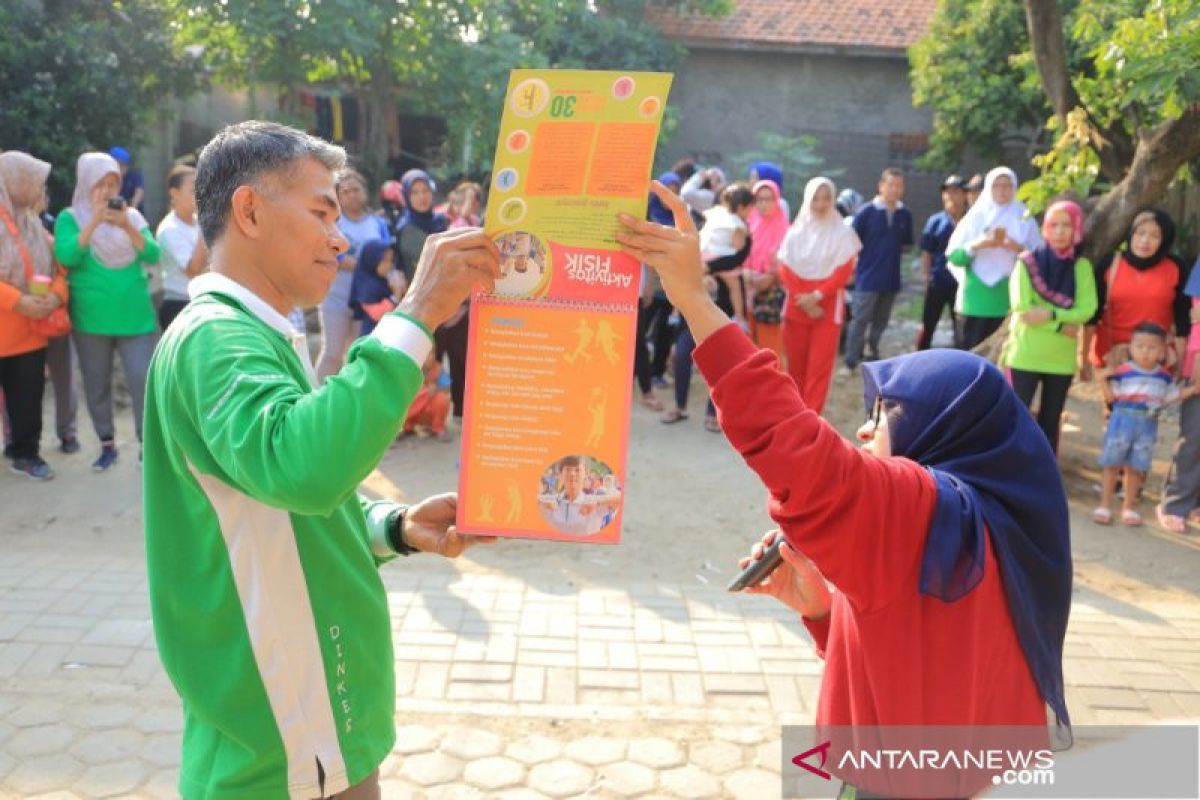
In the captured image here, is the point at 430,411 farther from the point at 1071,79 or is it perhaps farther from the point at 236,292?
the point at 1071,79

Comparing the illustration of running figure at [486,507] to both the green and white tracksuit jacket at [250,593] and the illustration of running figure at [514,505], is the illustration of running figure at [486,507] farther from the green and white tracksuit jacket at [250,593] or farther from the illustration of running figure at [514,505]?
the green and white tracksuit jacket at [250,593]

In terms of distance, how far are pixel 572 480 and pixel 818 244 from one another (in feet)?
19.2

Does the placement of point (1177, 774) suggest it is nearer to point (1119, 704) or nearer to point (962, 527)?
point (1119, 704)

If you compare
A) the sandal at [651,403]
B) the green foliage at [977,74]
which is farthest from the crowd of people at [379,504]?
the green foliage at [977,74]

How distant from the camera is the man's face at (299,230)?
1713 millimetres

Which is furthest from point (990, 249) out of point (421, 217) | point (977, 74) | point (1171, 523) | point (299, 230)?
point (977, 74)

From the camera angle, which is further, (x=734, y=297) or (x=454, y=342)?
(x=734, y=297)

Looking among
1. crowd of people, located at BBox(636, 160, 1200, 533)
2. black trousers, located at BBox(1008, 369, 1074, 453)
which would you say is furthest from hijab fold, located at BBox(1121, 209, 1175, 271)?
black trousers, located at BBox(1008, 369, 1074, 453)

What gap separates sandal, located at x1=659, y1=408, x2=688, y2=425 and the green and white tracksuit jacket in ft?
19.3

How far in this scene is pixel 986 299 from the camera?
7375 mm

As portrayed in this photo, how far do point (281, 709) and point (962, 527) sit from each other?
4.10 feet

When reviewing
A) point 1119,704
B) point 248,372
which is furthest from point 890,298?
point 248,372

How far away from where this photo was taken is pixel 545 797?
Result: 310cm

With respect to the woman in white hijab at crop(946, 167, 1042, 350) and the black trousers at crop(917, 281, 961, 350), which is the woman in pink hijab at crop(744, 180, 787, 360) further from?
the black trousers at crop(917, 281, 961, 350)
